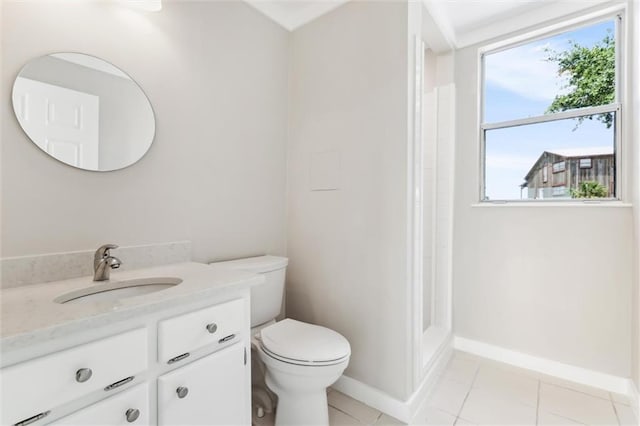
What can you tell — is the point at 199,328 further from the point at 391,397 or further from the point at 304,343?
the point at 391,397

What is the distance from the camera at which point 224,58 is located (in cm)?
170

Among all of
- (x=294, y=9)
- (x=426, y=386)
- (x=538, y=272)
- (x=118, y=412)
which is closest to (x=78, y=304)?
(x=118, y=412)

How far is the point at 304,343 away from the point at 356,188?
0.89 meters

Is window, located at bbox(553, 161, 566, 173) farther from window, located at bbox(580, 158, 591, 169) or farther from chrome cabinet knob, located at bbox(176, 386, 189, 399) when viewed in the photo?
chrome cabinet knob, located at bbox(176, 386, 189, 399)

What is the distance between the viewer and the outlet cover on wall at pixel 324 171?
184 centimetres

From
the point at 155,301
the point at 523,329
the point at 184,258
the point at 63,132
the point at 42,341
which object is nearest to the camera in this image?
the point at 42,341

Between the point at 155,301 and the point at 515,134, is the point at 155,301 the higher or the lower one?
the lower one

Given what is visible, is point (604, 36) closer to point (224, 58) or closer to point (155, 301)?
point (224, 58)

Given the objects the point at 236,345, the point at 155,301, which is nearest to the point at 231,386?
the point at 236,345

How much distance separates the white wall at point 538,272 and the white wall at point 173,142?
4.72 feet

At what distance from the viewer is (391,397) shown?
1.59 metres

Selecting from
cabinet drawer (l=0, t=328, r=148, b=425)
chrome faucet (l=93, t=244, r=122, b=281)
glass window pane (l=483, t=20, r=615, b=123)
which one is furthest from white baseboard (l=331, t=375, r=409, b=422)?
glass window pane (l=483, t=20, r=615, b=123)

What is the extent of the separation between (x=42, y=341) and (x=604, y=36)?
306 centimetres

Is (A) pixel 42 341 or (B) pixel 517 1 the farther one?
Answer: (B) pixel 517 1
